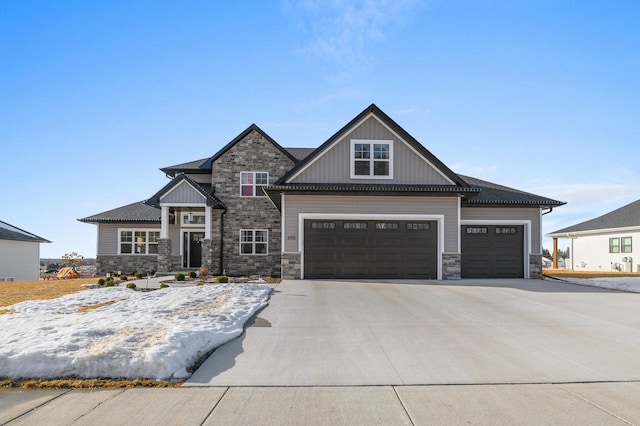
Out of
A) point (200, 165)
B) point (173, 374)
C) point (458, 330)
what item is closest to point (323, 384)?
point (173, 374)

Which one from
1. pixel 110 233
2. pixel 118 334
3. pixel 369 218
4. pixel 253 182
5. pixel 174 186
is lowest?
pixel 118 334

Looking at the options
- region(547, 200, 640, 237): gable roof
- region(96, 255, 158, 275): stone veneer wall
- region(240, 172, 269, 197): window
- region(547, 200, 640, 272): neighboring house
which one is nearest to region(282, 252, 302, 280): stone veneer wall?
region(240, 172, 269, 197): window

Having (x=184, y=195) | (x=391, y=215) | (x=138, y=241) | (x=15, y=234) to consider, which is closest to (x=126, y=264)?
(x=138, y=241)

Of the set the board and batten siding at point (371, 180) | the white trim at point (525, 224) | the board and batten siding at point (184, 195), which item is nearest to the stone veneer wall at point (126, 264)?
the board and batten siding at point (184, 195)

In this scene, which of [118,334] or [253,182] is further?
[253,182]

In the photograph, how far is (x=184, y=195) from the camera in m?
20.8

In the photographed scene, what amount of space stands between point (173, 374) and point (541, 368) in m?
5.10

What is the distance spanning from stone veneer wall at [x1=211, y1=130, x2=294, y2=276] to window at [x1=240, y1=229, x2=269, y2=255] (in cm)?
19

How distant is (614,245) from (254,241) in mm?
22567

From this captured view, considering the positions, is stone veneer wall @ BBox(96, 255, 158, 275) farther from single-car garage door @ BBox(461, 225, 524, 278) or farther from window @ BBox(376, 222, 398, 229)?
single-car garage door @ BBox(461, 225, 524, 278)

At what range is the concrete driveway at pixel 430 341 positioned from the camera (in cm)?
590

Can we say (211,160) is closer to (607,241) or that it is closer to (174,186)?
(174,186)

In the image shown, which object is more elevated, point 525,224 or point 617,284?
point 525,224

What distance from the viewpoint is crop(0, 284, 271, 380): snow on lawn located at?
5.78 m
